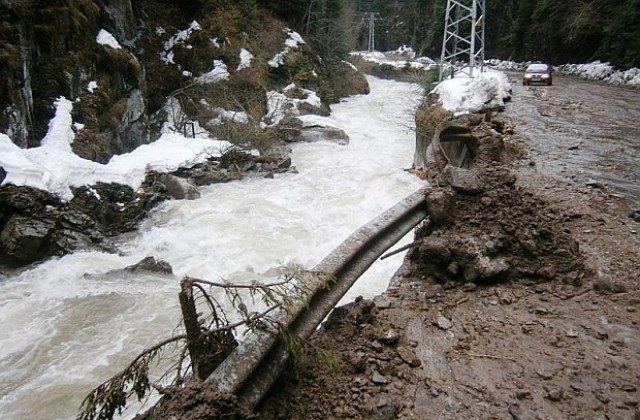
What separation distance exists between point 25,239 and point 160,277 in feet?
7.33

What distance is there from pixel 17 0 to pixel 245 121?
7.30 metres

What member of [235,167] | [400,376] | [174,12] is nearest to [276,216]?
[235,167]

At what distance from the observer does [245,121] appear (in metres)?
14.1

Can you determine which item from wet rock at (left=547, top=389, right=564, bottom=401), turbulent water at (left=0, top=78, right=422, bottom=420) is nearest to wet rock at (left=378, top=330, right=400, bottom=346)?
wet rock at (left=547, top=389, right=564, bottom=401)

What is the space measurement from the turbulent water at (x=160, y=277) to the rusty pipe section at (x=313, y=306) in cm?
202

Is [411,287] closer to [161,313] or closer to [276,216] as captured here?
[161,313]

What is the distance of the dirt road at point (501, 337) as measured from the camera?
207cm

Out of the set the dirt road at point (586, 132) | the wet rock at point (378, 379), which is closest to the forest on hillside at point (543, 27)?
the dirt road at point (586, 132)

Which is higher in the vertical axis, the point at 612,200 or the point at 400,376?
the point at 612,200

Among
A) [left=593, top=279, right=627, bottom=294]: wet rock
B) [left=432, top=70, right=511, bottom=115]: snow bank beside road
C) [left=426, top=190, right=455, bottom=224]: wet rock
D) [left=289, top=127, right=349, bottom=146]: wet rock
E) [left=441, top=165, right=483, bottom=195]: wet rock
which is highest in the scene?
[left=432, top=70, right=511, bottom=115]: snow bank beside road

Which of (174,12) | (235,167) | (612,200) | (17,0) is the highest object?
(174,12)

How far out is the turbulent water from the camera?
13.7ft

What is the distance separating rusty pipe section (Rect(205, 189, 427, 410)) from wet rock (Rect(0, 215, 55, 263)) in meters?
5.73

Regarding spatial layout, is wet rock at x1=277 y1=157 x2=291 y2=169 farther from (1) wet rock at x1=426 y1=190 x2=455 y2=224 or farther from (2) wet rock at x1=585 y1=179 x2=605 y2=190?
(1) wet rock at x1=426 y1=190 x2=455 y2=224
